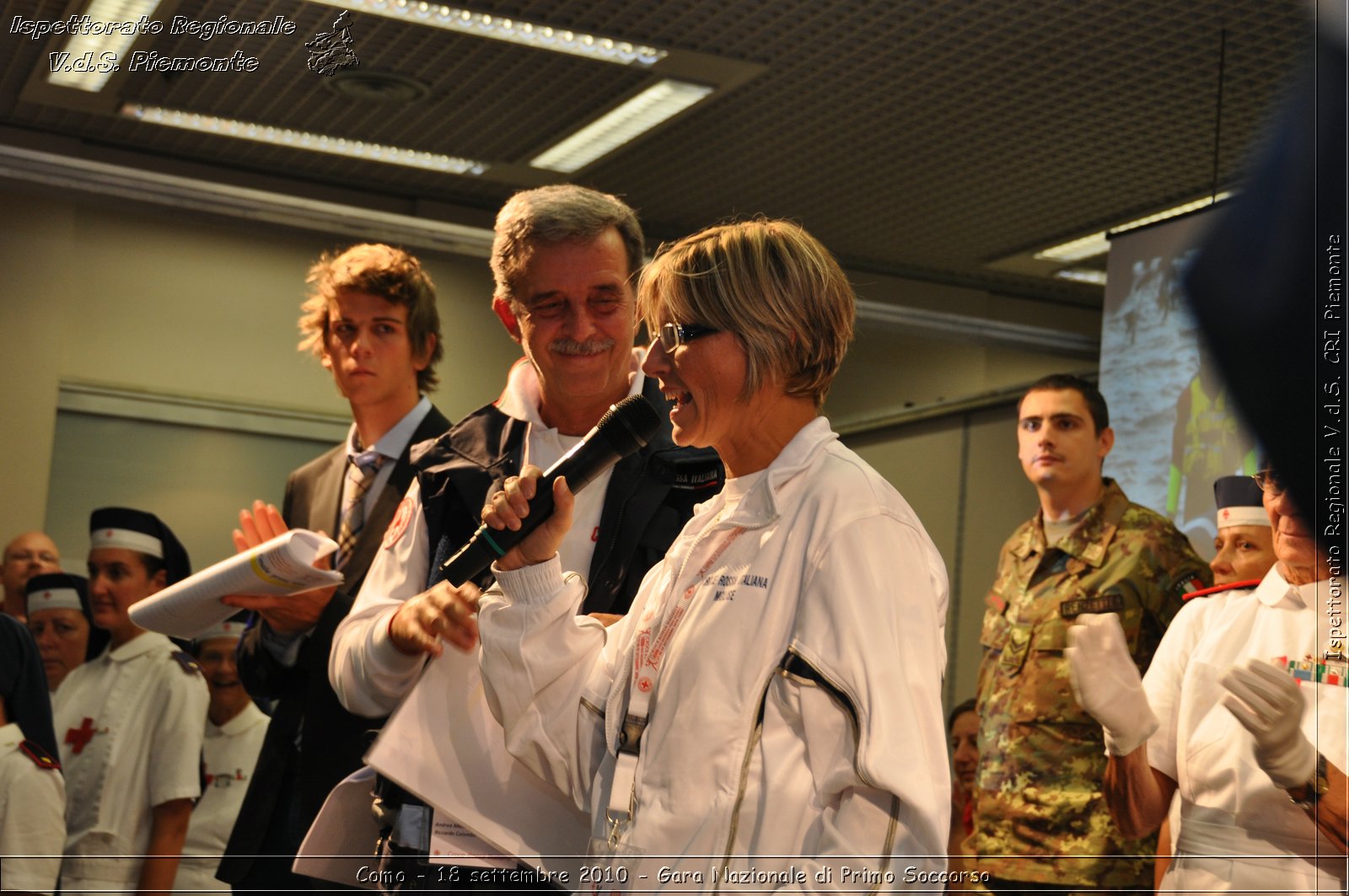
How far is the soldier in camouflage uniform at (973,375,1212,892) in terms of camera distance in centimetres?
342

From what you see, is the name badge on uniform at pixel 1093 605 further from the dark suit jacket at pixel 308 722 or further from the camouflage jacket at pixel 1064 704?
the dark suit jacket at pixel 308 722

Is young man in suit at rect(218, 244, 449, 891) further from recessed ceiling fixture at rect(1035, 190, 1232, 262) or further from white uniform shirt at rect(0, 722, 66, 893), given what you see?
recessed ceiling fixture at rect(1035, 190, 1232, 262)

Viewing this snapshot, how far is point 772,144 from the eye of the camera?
16.1 ft

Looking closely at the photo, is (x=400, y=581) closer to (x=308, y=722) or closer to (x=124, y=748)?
(x=308, y=722)

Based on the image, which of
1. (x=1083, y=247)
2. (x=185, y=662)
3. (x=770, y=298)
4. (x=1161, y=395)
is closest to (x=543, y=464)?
(x=770, y=298)

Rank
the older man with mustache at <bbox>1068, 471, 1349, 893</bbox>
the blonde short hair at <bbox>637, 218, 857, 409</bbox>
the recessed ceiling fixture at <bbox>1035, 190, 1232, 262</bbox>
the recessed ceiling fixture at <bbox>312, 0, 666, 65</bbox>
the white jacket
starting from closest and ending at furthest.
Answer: the white jacket, the blonde short hair at <bbox>637, 218, 857, 409</bbox>, the older man with mustache at <bbox>1068, 471, 1349, 893</bbox>, the recessed ceiling fixture at <bbox>312, 0, 666, 65</bbox>, the recessed ceiling fixture at <bbox>1035, 190, 1232, 262</bbox>

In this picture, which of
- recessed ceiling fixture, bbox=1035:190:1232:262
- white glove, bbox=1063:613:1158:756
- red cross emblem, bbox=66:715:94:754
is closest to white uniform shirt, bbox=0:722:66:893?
red cross emblem, bbox=66:715:94:754

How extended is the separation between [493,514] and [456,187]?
13.2 feet

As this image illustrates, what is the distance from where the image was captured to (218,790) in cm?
376

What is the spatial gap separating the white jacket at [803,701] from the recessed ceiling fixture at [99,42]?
3036 millimetres

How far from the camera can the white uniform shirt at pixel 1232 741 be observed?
7.38 ft

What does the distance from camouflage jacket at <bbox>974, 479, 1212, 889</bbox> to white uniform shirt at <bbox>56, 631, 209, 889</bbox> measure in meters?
2.08

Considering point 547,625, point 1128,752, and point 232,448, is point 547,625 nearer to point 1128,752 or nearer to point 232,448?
point 1128,752

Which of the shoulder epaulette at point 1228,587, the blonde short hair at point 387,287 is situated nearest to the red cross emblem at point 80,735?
the blonde short hair at point 387,287
